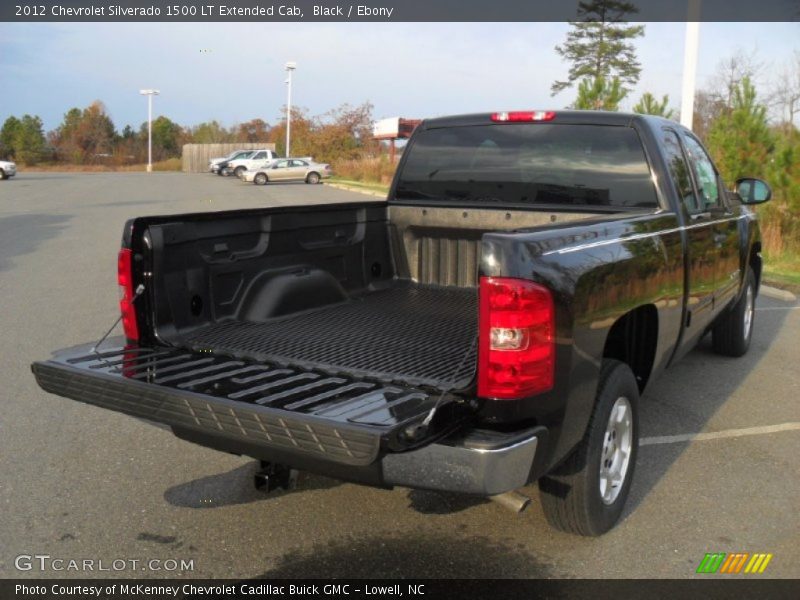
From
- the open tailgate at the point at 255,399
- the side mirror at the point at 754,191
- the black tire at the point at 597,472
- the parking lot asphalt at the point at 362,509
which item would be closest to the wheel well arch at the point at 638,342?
the black tire at the point at 597,472

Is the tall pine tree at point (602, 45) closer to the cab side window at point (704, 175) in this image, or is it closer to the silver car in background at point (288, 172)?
the silver car in background at point (288, 172)

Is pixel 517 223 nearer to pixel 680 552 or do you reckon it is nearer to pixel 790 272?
pixel 680 552

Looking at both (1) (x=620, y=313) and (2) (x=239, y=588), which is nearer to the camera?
(2) (x=239, y=588)

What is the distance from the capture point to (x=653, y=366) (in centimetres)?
437

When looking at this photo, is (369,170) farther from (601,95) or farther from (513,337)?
(513,337)

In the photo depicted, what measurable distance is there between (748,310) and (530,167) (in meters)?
3.21

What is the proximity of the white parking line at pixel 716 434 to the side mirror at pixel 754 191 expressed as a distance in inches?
73.9

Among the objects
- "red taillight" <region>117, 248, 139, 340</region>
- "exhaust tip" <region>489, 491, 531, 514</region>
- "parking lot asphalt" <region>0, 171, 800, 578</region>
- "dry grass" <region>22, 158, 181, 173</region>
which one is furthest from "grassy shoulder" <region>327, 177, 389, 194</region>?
"dry grass" <region>22, 158, 181, 173</region>

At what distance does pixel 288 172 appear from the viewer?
4438 centimetres

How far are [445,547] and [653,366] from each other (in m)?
1.54

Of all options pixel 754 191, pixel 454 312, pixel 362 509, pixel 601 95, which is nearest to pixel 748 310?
pixel 754 191

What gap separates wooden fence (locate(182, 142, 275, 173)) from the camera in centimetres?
7338

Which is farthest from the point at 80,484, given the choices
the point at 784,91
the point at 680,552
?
the point at 784,91

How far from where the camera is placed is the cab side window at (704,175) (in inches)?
213
